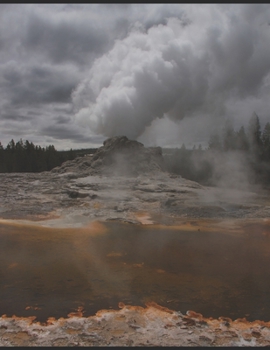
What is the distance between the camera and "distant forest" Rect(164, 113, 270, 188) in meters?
28.7

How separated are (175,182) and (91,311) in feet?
46.8

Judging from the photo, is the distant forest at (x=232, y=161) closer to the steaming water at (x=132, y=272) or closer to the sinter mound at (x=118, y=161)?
the sinter mound at (x=118, y=161)

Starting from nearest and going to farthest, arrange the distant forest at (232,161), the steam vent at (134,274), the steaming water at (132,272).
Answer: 1. the steam vent at (134,274)
2. the steaming water at (132,272)
3. the distant forest at (232,161)

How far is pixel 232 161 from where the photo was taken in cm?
3070

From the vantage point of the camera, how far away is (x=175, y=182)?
18.2 metres

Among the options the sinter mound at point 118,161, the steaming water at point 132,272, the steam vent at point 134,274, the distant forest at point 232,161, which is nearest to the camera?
the steam vent at point 134,274

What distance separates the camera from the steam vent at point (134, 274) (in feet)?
13.0

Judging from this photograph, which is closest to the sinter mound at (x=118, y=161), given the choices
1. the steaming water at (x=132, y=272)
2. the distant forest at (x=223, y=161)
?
the distant forest at (x=223, y=161)

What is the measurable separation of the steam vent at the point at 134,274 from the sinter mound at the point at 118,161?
6.99 m

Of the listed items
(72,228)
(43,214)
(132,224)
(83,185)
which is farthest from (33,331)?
(83,185)

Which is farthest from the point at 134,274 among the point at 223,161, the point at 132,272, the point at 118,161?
the point at 223,161

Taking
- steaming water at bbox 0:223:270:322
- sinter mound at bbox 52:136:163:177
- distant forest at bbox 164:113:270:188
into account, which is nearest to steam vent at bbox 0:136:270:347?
steaming water at bbox 0:223:270:322

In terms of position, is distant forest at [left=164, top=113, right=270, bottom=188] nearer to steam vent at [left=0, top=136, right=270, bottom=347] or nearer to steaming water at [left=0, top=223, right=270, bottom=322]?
steam vent at [left=0, top=136, right=270, bottom=347]

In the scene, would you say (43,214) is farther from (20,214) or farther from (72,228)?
(72,228)
